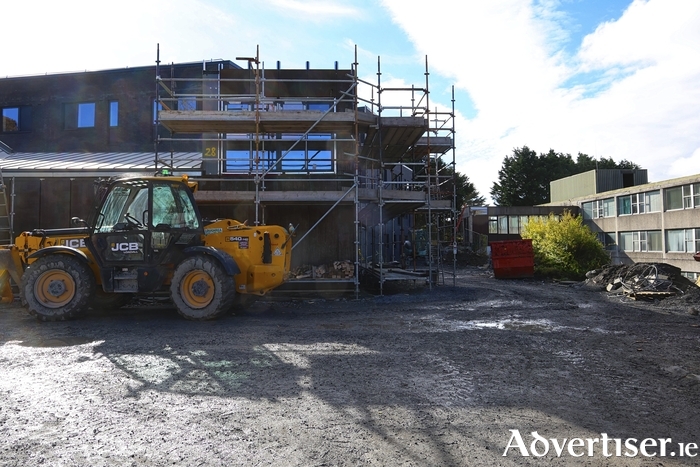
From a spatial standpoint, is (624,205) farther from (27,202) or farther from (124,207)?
(27,202)

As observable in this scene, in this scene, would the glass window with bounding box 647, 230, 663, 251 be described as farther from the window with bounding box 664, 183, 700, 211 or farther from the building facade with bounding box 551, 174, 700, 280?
the window with bounding box 664, 183, 700, 211

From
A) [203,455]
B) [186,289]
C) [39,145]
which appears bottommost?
[203,455]

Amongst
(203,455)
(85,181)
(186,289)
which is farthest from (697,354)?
(85,181)

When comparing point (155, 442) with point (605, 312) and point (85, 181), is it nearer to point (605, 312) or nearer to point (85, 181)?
point (605, 312)

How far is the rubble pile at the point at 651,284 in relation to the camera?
12797mm

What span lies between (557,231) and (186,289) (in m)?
18.0

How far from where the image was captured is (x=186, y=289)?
9203mm

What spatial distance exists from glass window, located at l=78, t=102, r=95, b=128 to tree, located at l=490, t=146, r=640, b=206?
154 feet

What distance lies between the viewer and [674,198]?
29438mm

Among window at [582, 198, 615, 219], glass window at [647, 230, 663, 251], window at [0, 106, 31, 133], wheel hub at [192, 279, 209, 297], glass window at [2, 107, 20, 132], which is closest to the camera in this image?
wheel hub at [192, 279, 209, 297]

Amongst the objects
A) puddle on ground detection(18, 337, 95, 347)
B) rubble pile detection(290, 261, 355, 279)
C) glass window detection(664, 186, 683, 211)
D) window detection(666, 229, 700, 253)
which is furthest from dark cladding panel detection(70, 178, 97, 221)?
glass window detection(664, 186, 683, 211)

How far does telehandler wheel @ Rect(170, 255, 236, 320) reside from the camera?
29.7 feet

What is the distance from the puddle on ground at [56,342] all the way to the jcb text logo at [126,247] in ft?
6.49

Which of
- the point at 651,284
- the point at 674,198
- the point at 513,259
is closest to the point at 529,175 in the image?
the point at 674,198
